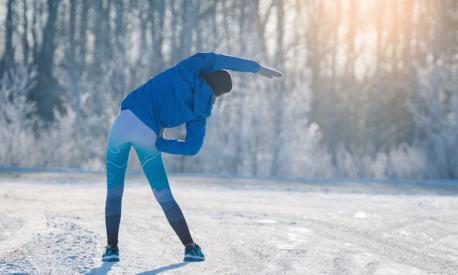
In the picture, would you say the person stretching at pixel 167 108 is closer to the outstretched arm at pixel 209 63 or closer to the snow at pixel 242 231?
the outstretched arm at pixel 209 63

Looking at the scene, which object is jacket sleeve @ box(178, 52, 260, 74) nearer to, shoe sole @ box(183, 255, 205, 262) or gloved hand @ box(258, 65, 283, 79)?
gloved hand @ box(258, 65, 283, 79)

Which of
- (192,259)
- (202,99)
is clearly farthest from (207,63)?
(192,259)

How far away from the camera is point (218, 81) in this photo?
183 inches

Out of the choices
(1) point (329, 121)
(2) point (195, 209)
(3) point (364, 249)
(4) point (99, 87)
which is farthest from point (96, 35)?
(3) point (364, 249)

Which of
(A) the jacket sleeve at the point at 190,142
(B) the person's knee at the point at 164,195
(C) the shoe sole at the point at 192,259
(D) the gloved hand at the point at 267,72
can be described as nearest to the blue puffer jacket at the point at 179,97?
(A) the jacket sleeve at the point at 190,142

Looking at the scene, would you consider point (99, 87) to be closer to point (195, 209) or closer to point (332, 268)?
point (195, 209)

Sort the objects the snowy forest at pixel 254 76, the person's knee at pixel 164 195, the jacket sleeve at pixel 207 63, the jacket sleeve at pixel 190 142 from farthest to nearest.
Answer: the snowy forest at pixel 254 76
the person's knee at pixel 164 195
the jacket sleeve at pixel 207 63
the jacket sleeve at pixel 190 142

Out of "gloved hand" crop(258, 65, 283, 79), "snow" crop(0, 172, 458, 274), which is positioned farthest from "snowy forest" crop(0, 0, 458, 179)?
"gloved hand" crop(258, 65, 283, 79)

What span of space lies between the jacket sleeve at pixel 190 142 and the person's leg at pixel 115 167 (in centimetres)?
29

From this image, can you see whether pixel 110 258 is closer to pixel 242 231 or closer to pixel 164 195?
pixel 164 195

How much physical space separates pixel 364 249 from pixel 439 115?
1374 centimetres

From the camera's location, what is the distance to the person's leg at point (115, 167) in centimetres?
466

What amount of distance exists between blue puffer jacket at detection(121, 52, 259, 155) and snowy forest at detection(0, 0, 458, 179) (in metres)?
13.2

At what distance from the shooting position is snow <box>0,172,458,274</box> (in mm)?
4820
